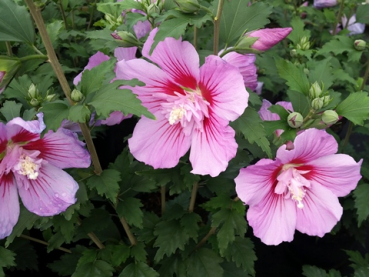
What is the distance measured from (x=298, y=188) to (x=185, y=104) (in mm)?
393

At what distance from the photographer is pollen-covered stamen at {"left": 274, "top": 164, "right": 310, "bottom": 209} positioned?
1.06m

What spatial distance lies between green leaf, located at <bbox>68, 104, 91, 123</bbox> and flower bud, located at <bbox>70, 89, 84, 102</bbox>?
43 millimetres

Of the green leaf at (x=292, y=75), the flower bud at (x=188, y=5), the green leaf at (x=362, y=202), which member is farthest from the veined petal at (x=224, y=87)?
the green leaf at (x=362, y=202)

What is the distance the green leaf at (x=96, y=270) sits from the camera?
1.31 meters

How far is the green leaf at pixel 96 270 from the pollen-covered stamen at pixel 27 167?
0.46m

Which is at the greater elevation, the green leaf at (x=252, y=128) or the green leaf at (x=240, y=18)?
the green leaf at (x=240, y=18)

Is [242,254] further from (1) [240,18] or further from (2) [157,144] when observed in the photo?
(1) [240,18]

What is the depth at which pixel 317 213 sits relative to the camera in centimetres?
111

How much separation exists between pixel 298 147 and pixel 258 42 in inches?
11.2

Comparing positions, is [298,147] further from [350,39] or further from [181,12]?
[350,39]

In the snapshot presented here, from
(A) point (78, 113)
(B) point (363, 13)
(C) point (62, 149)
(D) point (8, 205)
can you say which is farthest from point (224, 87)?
(B) point (363, 13)

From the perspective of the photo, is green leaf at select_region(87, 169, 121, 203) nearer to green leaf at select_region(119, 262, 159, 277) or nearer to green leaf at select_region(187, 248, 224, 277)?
Result: green leaf at select_region(119, 262, 159, 277)

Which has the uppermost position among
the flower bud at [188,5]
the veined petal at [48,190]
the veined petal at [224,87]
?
the flower bud at [188,5]

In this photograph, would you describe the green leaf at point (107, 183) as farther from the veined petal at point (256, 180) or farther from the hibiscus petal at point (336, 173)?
the hibiscus petal at point (336, 173)
